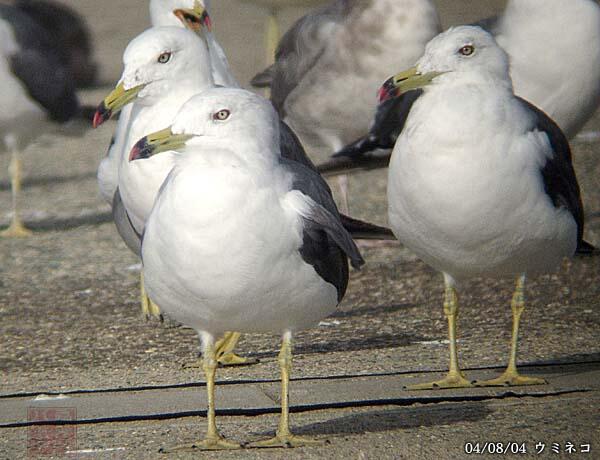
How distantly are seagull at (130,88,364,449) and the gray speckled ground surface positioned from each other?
377mm

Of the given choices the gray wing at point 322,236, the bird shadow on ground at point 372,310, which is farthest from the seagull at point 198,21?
the gray wing at point 322,236

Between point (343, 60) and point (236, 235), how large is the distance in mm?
4350

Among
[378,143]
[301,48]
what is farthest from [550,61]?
[301,48]

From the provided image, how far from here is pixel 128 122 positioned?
611 cm

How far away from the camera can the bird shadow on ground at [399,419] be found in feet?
15.6

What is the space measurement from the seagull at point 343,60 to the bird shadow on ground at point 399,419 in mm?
3631

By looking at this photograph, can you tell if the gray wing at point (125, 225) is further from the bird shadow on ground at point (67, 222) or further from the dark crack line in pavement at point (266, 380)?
the bird shadow on ground at point (67, 222)

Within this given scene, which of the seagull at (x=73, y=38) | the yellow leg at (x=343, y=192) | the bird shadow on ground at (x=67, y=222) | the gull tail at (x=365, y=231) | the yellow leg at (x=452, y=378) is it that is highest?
the gull tail at (x=365, y=231)

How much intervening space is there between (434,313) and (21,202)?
459 centimetres

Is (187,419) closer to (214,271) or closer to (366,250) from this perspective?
(214,271)

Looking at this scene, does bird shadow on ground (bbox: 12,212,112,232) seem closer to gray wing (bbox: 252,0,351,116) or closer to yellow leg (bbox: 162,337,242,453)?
gray wing (bbox: 252,0,351,116)

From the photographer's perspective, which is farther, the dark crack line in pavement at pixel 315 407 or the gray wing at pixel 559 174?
the gray wing at pixel 559 174

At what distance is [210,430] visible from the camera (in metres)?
4.58

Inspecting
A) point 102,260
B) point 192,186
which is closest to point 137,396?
point 192,186
